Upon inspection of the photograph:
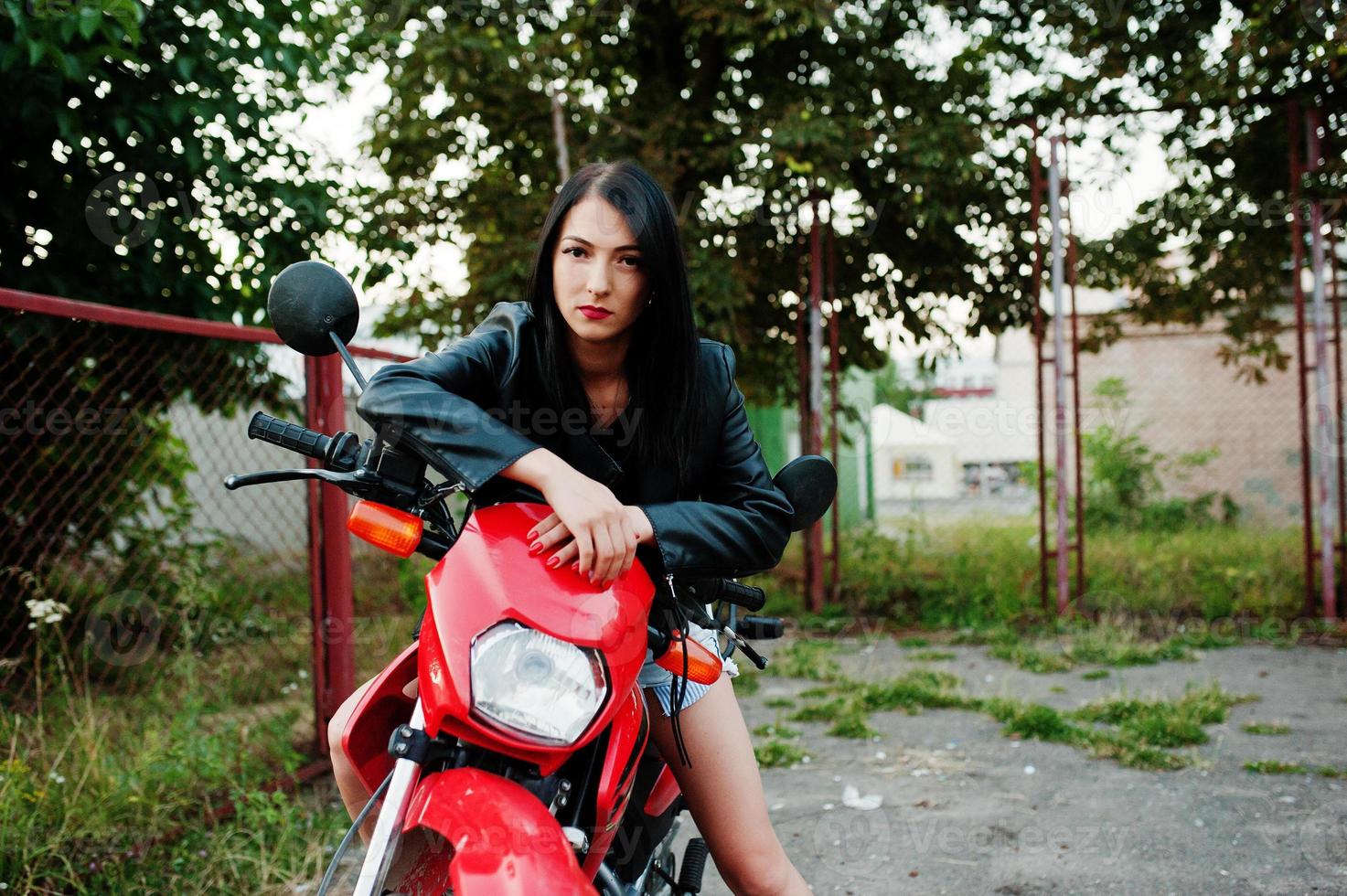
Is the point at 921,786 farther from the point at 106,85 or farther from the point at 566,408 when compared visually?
the point at 106,85

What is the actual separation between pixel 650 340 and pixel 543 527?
539mm

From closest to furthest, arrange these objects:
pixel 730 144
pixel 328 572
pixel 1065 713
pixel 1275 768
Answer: pixel 1275 768
pixel 328 572
pixel 1065 713
pixel 730 144

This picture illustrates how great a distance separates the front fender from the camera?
1.15 m

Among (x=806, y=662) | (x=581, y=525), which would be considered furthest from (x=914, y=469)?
(x=581, y=525)

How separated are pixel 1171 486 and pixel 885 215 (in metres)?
7.98

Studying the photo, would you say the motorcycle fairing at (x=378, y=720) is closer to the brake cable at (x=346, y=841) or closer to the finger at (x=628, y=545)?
the brake cable at (x=346, y=841)

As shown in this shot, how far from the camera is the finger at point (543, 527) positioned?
1380 mm

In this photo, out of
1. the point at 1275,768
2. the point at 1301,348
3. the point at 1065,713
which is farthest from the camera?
the point at 1301,348

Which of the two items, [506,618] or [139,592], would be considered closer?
[506,618]

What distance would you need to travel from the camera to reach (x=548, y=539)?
136cm

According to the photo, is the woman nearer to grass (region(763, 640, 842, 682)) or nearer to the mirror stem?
the mirror stem

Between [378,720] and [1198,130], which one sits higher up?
[1198,130]

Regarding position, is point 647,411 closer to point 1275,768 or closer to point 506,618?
point 506,618

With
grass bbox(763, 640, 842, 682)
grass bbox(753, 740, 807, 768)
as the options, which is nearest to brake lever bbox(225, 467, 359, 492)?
grass bbox(753, 740, 807, 768)
